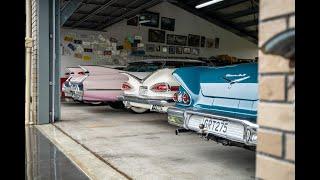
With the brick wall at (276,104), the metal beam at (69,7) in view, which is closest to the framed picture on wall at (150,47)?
the metal beam at (69,7)

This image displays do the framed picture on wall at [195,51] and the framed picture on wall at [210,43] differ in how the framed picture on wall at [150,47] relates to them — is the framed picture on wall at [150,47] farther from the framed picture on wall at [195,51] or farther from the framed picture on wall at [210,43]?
the framed picture on wall at [210,43]

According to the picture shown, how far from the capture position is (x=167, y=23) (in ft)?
54.5

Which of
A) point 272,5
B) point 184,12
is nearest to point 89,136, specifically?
point 272,5

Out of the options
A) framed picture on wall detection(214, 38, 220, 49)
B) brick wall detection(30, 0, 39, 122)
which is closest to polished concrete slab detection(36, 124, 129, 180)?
brick wall detection(30, 0, 39, 122)

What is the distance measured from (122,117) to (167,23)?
970 centimetres

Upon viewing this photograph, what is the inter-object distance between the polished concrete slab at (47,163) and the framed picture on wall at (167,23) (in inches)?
484

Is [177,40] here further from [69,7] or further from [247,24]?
[69,7]

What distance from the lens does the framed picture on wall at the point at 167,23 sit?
54.1 feet
